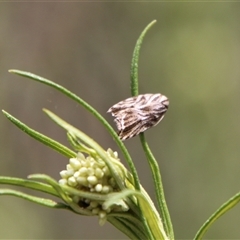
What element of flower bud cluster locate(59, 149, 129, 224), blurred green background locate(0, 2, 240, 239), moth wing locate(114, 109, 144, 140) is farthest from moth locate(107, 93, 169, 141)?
blurred green background locate(0, 2, 240, 239)

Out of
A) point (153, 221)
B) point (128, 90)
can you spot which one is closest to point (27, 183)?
point (153, 221)

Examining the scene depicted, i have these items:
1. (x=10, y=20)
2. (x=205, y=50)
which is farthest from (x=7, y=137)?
(x=205, y=50)

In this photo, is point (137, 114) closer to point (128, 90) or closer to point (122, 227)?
point (122, 227)

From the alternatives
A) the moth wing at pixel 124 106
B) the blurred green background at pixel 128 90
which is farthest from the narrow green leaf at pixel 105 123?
the blurred green background at pixel 128 90

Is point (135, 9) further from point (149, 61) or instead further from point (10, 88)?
point (10, 88)

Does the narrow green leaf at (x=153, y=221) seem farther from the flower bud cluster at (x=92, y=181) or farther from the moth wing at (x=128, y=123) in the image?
the moth wing at (x=128, y=123)

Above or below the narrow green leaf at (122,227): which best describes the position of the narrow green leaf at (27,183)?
above

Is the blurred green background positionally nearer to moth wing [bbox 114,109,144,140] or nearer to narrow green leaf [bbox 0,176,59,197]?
moth wing [bbox 114,109,144,140]

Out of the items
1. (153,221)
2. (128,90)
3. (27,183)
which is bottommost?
(153,221)
